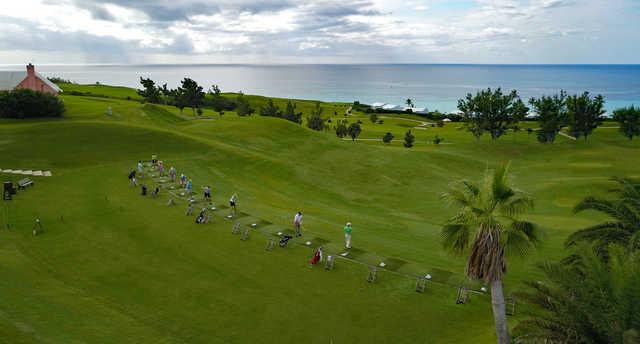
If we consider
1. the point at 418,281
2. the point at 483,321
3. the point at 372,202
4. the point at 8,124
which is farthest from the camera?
the point at 8,124

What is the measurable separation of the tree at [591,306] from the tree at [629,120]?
10260cm

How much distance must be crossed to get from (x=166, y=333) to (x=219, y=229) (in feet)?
41.8

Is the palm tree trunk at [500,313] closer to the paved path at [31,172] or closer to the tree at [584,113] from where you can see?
the paved path at [31,172]

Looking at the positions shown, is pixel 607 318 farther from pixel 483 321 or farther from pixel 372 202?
pixel 372 202

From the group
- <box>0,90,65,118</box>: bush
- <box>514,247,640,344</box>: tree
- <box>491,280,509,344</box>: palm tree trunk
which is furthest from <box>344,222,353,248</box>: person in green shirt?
<box>0,90,65,118</box>: bush

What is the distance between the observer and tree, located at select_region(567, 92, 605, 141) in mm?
92625

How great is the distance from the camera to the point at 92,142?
5809 centimetres

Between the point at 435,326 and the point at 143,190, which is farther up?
the point at 143,190

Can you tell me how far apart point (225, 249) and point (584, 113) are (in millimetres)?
94403

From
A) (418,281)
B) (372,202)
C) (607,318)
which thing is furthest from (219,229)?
(607,318)

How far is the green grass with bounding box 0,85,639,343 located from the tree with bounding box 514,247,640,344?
2.89 meters

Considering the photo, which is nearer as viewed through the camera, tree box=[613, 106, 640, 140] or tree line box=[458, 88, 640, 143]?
tree line box=[458, 88, 640, 143]

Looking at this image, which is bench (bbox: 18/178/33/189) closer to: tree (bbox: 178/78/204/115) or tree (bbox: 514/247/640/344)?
tree (bbox: 514/247/640/344)

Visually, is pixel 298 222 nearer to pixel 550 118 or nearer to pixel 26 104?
pixel 26 104
